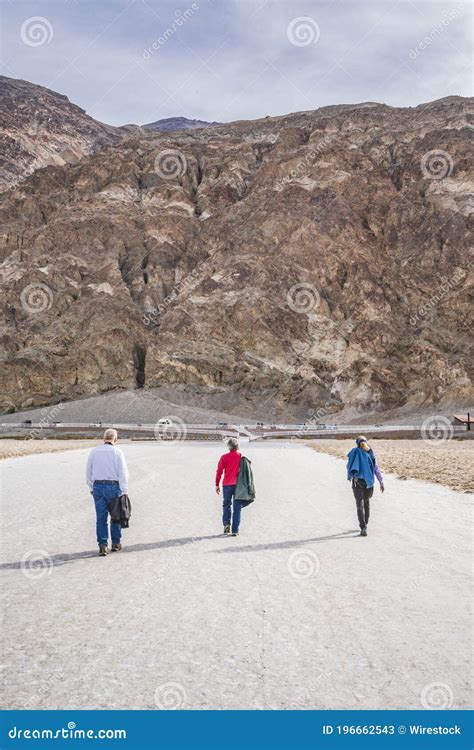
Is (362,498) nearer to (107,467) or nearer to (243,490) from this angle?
(243,490)

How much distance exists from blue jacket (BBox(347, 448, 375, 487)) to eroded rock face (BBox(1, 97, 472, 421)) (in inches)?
2969

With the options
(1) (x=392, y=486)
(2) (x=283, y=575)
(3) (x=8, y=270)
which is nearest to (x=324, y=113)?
(3) (x=8, y=270)

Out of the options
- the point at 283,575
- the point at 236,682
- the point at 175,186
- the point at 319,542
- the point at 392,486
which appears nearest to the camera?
the point at 236,682

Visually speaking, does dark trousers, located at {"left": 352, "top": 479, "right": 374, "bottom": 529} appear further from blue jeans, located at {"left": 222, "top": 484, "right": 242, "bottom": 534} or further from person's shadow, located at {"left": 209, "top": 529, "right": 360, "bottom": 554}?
blue jeans, located at {"left": 222, "top": 484, "right": 242, "bottom": 534}

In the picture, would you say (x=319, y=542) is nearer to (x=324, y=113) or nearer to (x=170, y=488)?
(x=170, y=488)

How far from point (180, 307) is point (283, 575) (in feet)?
309

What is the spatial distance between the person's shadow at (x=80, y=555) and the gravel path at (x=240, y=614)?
0.15ft

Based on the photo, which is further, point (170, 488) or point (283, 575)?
point (170, 488)

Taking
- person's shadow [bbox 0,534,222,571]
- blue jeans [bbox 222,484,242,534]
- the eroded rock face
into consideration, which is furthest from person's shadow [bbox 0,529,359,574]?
the eroded rock face

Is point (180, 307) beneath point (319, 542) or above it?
above

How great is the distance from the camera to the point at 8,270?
4313 inches

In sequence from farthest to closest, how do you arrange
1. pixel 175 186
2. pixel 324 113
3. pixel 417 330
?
1. pixel 324 113
2. pixel 175 186
3. pixel 417 330

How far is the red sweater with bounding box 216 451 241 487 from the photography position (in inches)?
408

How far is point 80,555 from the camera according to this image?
8578 mm
